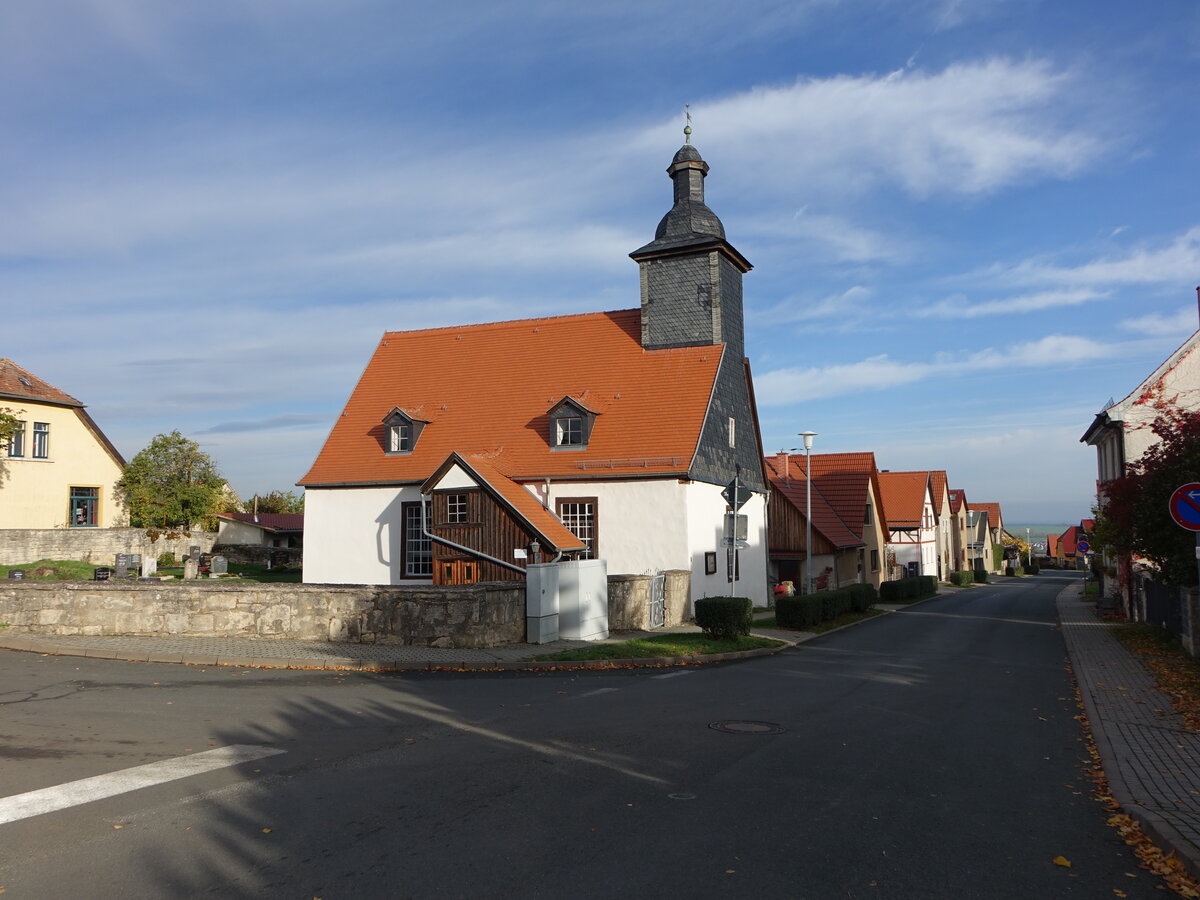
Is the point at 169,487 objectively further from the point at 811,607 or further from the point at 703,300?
the point at 811,607

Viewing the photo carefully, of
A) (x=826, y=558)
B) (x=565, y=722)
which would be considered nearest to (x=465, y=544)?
(x=565, y=722)

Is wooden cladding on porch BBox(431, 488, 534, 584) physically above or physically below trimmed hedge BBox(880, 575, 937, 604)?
above

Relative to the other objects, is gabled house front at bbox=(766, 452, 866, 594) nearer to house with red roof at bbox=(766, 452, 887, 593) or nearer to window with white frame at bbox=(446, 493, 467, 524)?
house with red roof at bbox=(766, 452, 887, 593)

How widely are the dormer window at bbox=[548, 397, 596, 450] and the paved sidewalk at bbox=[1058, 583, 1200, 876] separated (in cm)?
1475

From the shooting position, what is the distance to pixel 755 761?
8.35 m

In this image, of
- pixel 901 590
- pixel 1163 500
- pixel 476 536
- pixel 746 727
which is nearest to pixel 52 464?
pixel 476 536

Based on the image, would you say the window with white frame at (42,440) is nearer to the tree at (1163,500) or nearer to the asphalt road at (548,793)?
the asphalt road at (548,793)

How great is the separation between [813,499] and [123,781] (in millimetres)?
37211

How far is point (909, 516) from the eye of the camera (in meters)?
57.8

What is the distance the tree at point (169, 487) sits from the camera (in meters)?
47.3

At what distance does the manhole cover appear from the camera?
9.75 metres

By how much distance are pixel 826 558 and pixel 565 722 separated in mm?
29906

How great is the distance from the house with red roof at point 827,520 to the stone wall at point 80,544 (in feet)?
92.7

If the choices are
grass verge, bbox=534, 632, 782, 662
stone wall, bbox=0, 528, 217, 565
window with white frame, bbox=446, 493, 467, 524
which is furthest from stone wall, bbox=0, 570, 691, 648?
stone wall, bbox=0, 528, 217, 565
